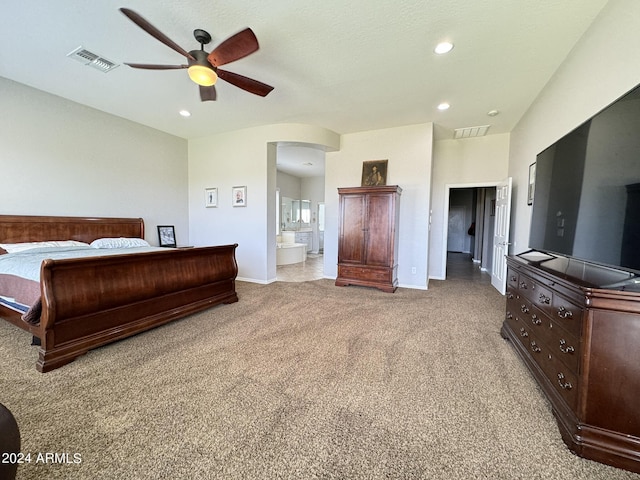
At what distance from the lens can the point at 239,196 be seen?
502 centimetres

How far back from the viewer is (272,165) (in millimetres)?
4871

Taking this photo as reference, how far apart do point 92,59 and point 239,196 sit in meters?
2.67

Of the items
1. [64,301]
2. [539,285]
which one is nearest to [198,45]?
[64,301]

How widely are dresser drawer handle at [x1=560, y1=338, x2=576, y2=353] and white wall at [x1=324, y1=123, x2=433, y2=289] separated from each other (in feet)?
10.2

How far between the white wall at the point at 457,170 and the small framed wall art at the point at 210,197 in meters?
4.62

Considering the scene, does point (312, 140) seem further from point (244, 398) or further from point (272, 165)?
point (244, 398)

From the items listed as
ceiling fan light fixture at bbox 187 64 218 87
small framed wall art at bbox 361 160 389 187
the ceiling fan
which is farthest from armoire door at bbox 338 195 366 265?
ceiling fan light fixture at bbox 187 64 218 87

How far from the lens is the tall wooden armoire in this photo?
168 inches

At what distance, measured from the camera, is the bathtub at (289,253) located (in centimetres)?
696

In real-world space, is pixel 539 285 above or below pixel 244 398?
above

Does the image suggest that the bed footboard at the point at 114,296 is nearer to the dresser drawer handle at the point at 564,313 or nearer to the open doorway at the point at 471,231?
the dresser drawer handle at the point at 564,313

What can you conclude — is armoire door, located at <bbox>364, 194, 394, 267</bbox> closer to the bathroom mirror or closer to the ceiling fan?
the ceiling fan

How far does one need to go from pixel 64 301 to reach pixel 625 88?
14.7 feet

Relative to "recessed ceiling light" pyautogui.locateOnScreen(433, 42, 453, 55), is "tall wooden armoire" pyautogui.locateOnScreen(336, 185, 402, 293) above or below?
below
